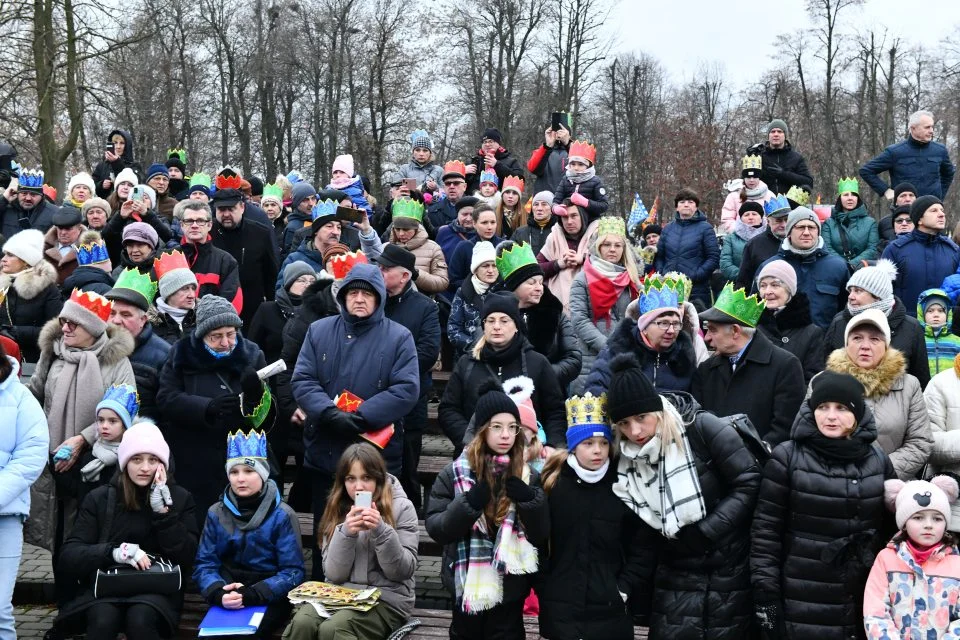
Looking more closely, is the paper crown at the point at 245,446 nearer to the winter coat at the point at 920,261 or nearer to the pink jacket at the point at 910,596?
the pink jacket at the point at 910,596

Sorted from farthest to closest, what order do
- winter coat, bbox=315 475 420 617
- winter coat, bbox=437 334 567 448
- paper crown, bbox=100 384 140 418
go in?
winter coat, bbox=437 334 567 448
paper crown, bbox=100 384 140 418
winter coat, bbox=315 475 420 617

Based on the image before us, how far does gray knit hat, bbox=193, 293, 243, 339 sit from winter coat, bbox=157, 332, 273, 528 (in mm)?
97

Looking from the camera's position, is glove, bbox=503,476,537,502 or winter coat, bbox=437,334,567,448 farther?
winter coat, bbox=437,334,567,448

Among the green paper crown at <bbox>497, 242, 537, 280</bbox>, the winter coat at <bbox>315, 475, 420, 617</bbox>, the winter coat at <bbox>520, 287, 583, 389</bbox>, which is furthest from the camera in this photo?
the green paper crown at <bbox>497, 242, 537, 280</bbox>

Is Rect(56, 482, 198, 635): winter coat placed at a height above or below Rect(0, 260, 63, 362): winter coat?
below

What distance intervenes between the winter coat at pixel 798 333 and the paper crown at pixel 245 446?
3.19 meters

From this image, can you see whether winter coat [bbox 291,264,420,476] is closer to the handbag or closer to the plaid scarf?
the handbag

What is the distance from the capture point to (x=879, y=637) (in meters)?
4.70

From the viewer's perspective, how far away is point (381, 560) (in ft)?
17.9

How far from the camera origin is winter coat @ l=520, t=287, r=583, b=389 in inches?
268

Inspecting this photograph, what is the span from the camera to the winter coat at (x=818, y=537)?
15.8 ft

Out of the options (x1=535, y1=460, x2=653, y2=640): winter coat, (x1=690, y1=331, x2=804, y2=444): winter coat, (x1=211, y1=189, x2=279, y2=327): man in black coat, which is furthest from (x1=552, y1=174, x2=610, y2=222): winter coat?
(x1=535, y1=460, x2=653, y2=640): winter coat

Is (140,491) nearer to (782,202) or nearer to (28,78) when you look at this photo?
(782,202)

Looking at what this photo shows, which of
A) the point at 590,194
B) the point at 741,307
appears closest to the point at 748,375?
the point at 741,307
